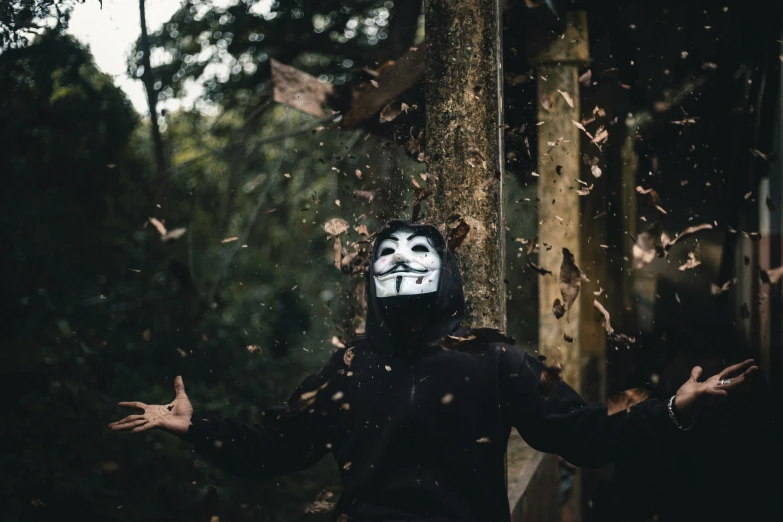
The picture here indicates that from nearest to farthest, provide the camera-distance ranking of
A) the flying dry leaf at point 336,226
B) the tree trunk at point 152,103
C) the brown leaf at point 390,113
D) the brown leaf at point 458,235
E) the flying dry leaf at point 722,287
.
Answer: the brown leaf at point 458,235 < the flying dry leaf at point 336,226 < the brown leaf at point 390,113 < the tree trunk at point 152,103 < the flying dry leaf at point 722,287

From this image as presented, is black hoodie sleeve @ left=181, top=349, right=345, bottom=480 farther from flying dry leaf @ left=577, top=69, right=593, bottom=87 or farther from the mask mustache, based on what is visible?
flying dry leaf @ left=577, top=69, right=593, bottom=87

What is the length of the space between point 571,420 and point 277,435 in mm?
1124

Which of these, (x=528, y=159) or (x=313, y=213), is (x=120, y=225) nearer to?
(x=528, y=159)

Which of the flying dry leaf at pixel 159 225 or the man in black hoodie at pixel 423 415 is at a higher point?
the flying dry leaf at pixel 159 225

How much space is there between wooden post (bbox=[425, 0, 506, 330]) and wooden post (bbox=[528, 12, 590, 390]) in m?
1.52

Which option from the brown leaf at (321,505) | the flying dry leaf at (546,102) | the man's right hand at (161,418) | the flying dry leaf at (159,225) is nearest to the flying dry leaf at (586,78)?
the flying dry leaf at (546,102)

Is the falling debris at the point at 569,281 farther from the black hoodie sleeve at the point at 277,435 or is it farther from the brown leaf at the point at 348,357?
the black hoodie sleeve at the point at 277,435

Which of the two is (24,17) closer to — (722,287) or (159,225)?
(159,225)

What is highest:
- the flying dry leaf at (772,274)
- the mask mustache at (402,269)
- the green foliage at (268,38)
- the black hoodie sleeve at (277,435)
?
the green foliage at (268,38)

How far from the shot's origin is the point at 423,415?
2775 mm

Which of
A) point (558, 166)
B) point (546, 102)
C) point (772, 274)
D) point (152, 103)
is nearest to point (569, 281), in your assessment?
point (558, 166)

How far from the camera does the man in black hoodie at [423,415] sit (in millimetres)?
2686

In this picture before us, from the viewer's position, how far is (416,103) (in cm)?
423

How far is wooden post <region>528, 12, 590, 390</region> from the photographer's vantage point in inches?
178
